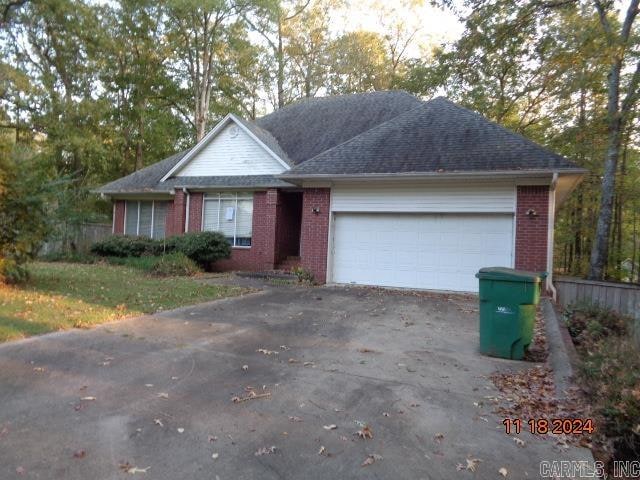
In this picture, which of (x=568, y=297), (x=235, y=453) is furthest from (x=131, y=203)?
(x=235, y=453)

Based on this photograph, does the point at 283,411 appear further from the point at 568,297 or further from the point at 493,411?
the point at 568,297

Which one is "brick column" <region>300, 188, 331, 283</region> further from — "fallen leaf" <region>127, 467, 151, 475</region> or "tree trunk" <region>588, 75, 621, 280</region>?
"fallen leaf" <region>127, 467, 151, 475</region>

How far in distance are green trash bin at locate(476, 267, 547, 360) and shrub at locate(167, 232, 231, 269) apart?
35.8 feet

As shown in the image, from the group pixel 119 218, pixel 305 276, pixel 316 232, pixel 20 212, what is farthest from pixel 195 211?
pixel 20 212

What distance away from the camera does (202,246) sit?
15219 millimetres

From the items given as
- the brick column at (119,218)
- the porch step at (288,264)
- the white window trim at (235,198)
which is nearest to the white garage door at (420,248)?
the porch step at (288,264)

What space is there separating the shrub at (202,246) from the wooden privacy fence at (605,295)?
10496 millimetres

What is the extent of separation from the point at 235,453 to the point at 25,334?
4.61 m

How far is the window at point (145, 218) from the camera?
18.8 metres

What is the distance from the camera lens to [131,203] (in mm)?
19516

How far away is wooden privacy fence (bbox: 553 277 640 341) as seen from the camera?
10.9 metres

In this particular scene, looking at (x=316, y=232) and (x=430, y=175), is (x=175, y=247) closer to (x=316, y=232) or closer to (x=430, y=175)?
(x=316, y=232)

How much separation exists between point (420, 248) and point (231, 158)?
8069mm

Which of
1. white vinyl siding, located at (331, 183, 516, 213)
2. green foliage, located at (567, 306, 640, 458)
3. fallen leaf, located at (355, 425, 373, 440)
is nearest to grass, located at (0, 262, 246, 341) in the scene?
white vinyl siding, located at (331, 183, 516, 213)
